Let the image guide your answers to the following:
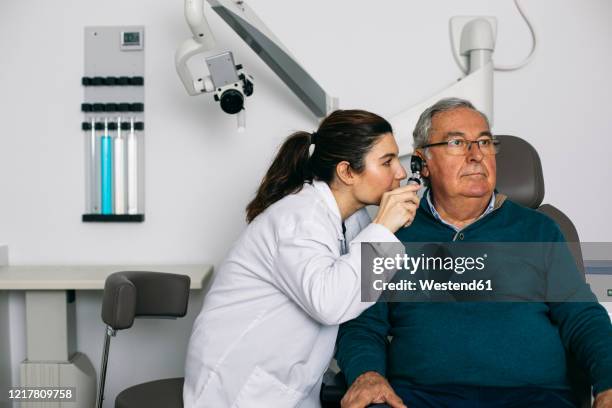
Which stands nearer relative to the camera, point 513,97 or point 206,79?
point 206,79

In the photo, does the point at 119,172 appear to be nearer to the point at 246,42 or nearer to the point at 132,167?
the point at 132,167

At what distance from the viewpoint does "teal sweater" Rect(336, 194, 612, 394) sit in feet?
5.08

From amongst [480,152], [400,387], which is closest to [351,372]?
[400,387]

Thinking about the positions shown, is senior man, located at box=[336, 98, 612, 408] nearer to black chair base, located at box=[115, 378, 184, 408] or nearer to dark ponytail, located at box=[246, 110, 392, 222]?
dark ponytail, located at box=[246, 110, 392, 222]

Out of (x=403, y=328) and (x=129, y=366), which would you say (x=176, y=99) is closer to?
(x=129, y=366)

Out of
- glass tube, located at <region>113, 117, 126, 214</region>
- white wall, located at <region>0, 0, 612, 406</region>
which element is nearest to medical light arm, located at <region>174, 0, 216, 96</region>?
white wall, located at <region>0, 0, 612, 406</region>

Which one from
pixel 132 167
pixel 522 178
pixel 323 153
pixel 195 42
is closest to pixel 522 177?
pixel 522 178

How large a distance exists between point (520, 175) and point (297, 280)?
812 mm

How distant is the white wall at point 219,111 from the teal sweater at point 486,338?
1012mm

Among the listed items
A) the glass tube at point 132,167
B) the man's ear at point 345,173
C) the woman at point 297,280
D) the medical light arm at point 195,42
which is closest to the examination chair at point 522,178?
the woman at point 297,280

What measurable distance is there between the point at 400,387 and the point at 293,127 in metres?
1.28

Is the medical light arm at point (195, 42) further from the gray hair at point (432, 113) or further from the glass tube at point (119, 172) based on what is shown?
the gray hair at point (432, 113)

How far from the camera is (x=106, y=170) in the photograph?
258cm

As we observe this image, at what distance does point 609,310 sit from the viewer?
1649mm
